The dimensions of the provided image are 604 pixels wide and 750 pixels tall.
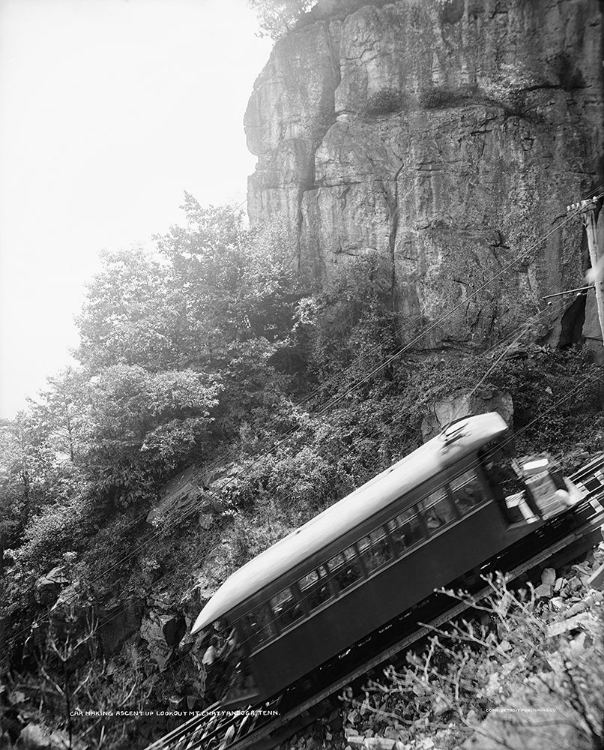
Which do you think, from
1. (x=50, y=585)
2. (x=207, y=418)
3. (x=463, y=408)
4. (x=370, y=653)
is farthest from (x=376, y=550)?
(x=50, y=585)

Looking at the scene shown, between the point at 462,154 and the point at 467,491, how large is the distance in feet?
36.2

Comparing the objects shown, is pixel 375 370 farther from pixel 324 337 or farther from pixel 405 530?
pixel 405 530

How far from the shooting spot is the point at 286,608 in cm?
728

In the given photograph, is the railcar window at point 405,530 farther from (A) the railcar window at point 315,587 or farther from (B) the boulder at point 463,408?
(B) the boulder at point 463,408

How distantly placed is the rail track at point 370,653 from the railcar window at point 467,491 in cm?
127

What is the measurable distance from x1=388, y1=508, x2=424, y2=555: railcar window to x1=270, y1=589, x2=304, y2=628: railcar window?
5.80 feet

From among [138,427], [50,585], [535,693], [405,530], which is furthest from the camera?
[138,427]

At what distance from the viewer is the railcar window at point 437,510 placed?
726 centimetres

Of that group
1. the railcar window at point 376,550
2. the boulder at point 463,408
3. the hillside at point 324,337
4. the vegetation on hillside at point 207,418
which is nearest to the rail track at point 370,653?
the railcar window at point 376,550

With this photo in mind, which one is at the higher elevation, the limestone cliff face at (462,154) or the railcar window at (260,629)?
the limestone cliff face at (462,154)

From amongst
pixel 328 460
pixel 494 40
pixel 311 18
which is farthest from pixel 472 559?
pixel 311 18

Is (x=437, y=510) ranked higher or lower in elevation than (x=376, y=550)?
higher

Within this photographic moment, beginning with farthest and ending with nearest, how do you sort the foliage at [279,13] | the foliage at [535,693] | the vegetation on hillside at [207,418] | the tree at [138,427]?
the foliage at [279,13] < the tree at [138,427] < the vegetation on hillside at [207,418] < the foliage at [535,693]

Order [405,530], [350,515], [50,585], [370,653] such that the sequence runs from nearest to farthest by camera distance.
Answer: [405,530] < [350,515] < [370,653] < [50,585]
